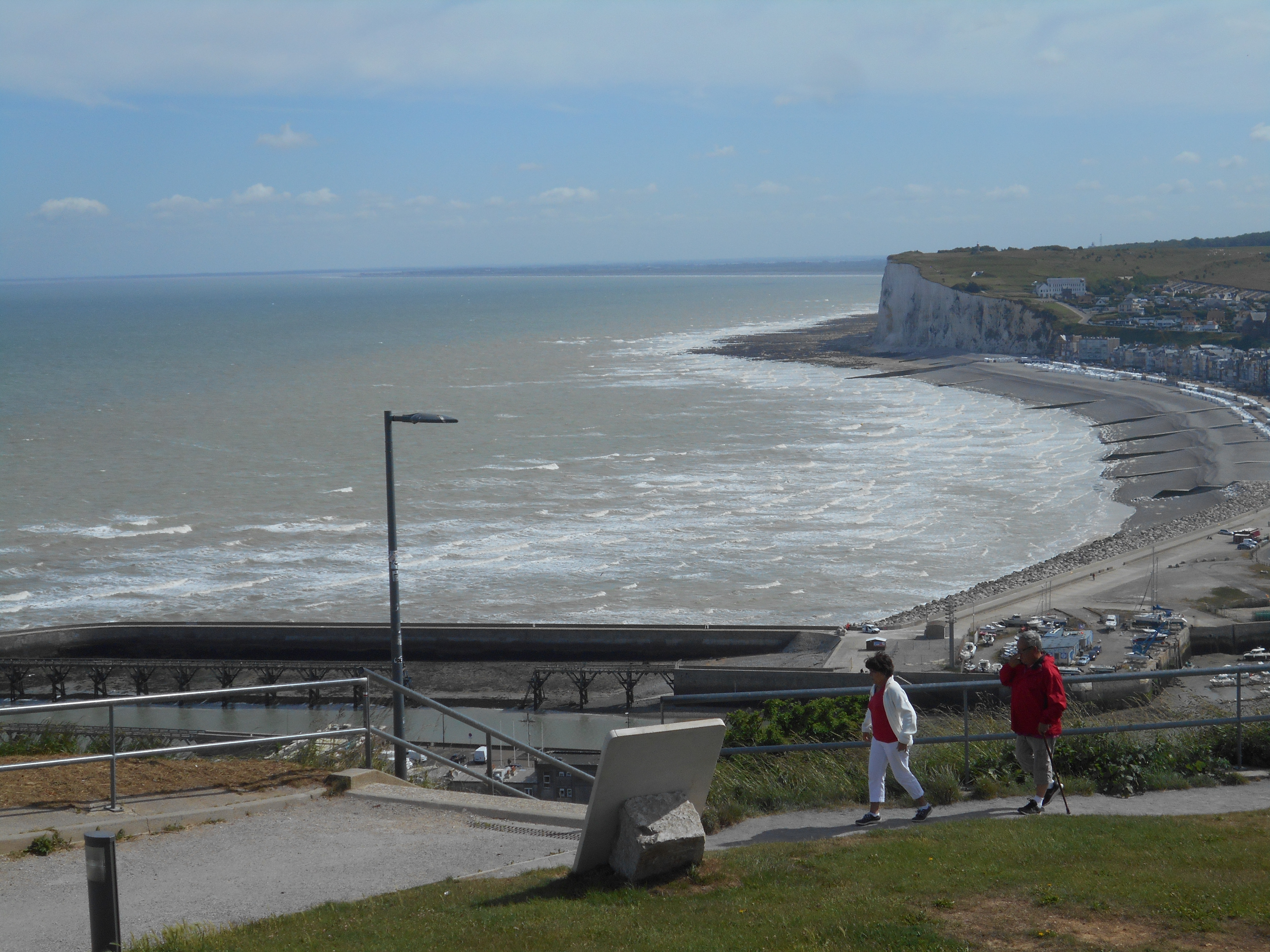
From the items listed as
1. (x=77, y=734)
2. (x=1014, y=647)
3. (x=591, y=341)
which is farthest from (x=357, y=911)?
(x=591, y=341)

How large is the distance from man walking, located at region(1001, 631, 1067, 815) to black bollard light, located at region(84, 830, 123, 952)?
5206 millimetres

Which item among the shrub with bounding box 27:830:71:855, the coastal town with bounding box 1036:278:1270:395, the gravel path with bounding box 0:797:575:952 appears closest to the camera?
the gravel path with bounding box 0:797:575:952

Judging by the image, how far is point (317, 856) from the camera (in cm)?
704

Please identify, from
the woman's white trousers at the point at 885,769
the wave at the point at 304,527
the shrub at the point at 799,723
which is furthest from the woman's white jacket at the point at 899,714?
the wave at the point at 304,527

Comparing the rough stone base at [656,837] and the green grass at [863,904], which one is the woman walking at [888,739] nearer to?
the green grass at [863,904]

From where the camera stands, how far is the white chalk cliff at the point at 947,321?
385ft

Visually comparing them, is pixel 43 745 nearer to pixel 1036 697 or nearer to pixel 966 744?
pixel 966 744

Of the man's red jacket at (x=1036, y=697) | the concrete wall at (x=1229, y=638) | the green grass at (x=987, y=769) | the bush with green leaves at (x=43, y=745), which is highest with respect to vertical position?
Result: the man's red jacket at (x=1036, y=697)

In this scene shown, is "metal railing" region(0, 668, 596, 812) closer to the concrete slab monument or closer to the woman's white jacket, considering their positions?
the concrete slab monument

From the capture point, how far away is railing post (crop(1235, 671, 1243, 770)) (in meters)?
8.30

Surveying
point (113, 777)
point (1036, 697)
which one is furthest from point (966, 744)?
point (113, 777)

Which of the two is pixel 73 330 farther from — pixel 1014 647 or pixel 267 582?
pixel 1014 647

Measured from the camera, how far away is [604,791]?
586 centimetres

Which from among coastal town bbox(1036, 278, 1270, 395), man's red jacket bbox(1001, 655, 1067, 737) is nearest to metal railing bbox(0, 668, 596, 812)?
man's red jacket bbox(1001, 655, 1067, 737)
